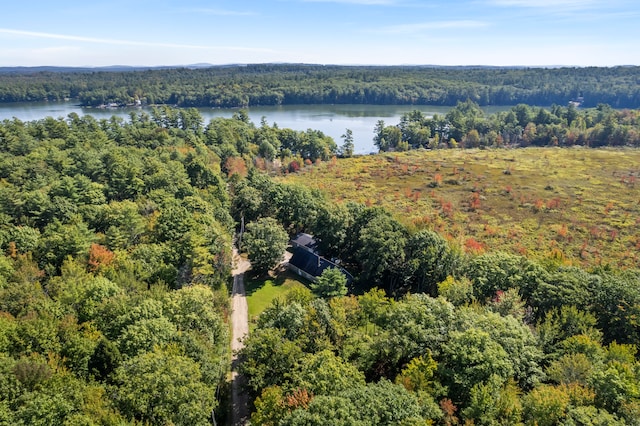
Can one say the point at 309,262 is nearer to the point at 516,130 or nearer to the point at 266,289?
the point at 266,289

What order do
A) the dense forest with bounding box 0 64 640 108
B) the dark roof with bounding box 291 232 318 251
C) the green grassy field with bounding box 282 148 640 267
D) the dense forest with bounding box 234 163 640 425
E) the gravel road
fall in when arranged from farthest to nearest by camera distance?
the dense forest with bounding box 0 64 640 108
the green grassy field with bounding box 282 148 640 267
the dark roof with bounding box 291 232 318 251
the gravel road
the dense forest with bounding box 234 163 640 425

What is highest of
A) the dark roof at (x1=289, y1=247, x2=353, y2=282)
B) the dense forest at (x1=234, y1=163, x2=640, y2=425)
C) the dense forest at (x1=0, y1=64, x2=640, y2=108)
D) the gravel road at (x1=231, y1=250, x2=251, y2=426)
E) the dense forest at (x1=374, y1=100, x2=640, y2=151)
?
the dense forest at (x1=0, y1=64, x2=640, y2=108)

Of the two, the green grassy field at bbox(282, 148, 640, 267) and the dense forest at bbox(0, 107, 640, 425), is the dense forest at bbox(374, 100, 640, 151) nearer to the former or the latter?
the green grassy field at bbox(282, 148, 640, 267)

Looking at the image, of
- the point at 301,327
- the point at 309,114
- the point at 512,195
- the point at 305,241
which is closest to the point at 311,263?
the point at 305,241

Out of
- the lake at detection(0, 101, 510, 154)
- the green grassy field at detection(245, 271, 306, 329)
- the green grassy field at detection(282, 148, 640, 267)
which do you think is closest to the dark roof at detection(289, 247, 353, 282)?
the green grassy field at detection(245, 271, 306, 329)

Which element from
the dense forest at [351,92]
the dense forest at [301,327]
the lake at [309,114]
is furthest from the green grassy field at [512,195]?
the dense forest at [351,92]

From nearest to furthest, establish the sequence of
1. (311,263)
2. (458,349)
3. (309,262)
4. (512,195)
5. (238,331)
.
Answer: (458,349) → (238,331) → (311,263) → (309,262) → (512,195)
